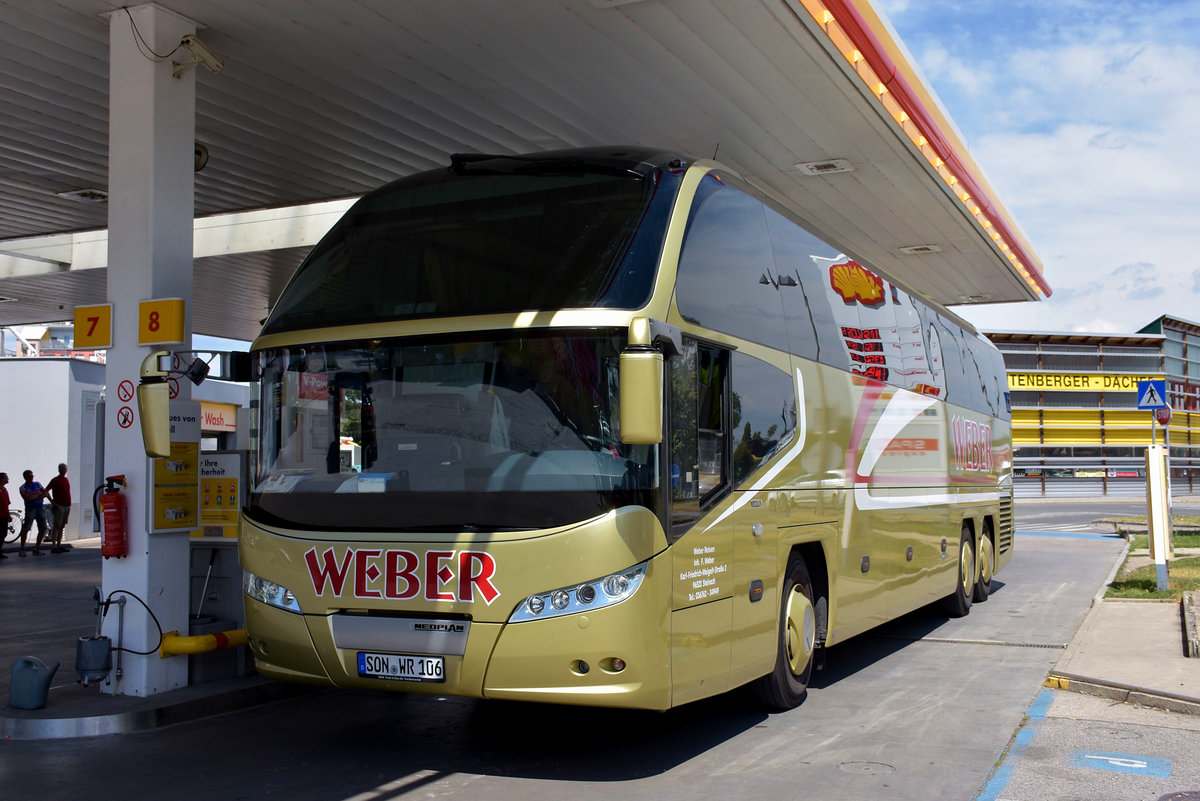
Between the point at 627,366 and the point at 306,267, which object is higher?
the point at 306,267

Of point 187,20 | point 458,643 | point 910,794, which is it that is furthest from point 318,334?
point 910,794

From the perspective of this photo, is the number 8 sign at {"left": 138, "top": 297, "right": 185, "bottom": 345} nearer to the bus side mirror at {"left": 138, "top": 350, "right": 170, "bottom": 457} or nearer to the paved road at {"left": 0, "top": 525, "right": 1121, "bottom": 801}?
the bus side mirror at {"left": 138, "top": 350, "right": 170, "bottom": 457}

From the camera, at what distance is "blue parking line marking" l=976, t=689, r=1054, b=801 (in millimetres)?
5826

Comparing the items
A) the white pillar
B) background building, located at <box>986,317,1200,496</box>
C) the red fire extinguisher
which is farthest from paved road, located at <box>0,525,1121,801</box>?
background building, located at <box>986,317,1200,496</box>

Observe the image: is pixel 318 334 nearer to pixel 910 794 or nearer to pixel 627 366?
pixel 627 366

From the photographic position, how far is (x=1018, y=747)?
22.2 feet

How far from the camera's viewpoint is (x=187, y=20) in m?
8.55

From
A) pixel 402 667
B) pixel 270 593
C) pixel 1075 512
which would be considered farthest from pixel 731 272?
pixel 1075 512

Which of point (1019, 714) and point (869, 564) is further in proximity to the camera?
point (869, 564)

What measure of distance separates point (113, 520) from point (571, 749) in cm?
372

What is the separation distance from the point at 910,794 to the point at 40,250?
16763 mm

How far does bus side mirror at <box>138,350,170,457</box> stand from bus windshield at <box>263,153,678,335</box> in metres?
0.74

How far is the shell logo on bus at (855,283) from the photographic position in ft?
31.7

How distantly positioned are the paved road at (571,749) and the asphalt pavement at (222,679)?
0.52ft
